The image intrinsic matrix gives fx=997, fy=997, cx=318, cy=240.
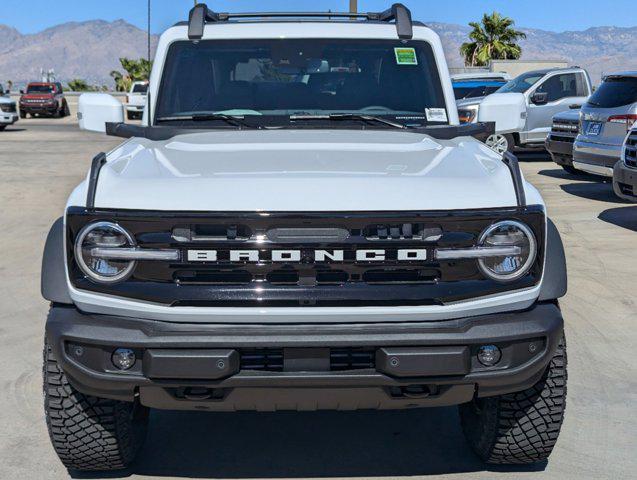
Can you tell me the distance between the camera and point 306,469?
164 inches

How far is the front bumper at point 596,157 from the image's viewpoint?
13.0 meters

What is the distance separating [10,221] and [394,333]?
356 inches

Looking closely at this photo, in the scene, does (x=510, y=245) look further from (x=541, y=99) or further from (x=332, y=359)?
(x=541, y=99)

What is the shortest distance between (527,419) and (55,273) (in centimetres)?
189

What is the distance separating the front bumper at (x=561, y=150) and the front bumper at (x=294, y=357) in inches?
490

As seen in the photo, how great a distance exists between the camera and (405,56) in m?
5.26

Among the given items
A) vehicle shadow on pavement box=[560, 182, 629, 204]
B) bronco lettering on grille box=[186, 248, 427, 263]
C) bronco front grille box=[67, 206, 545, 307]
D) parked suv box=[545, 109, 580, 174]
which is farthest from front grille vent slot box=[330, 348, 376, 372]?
parked suv box=[545, 109, 580, 174]

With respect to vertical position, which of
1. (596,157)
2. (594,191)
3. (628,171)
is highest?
(628,171)

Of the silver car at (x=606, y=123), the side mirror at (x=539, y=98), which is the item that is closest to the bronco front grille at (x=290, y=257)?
the silver car at (x=606, y=123)

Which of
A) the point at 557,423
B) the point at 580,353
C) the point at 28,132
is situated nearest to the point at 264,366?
the point at 557,423

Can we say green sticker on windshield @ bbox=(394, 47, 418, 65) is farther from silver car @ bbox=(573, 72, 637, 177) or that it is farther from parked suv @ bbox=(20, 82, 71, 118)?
→ parked suv @ bbox=(20, 82, 71, 118)

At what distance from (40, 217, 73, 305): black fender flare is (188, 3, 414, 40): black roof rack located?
1.92 meters

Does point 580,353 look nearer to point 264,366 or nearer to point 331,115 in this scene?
point 331,115

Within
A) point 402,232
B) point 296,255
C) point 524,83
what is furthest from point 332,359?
point 524,83
